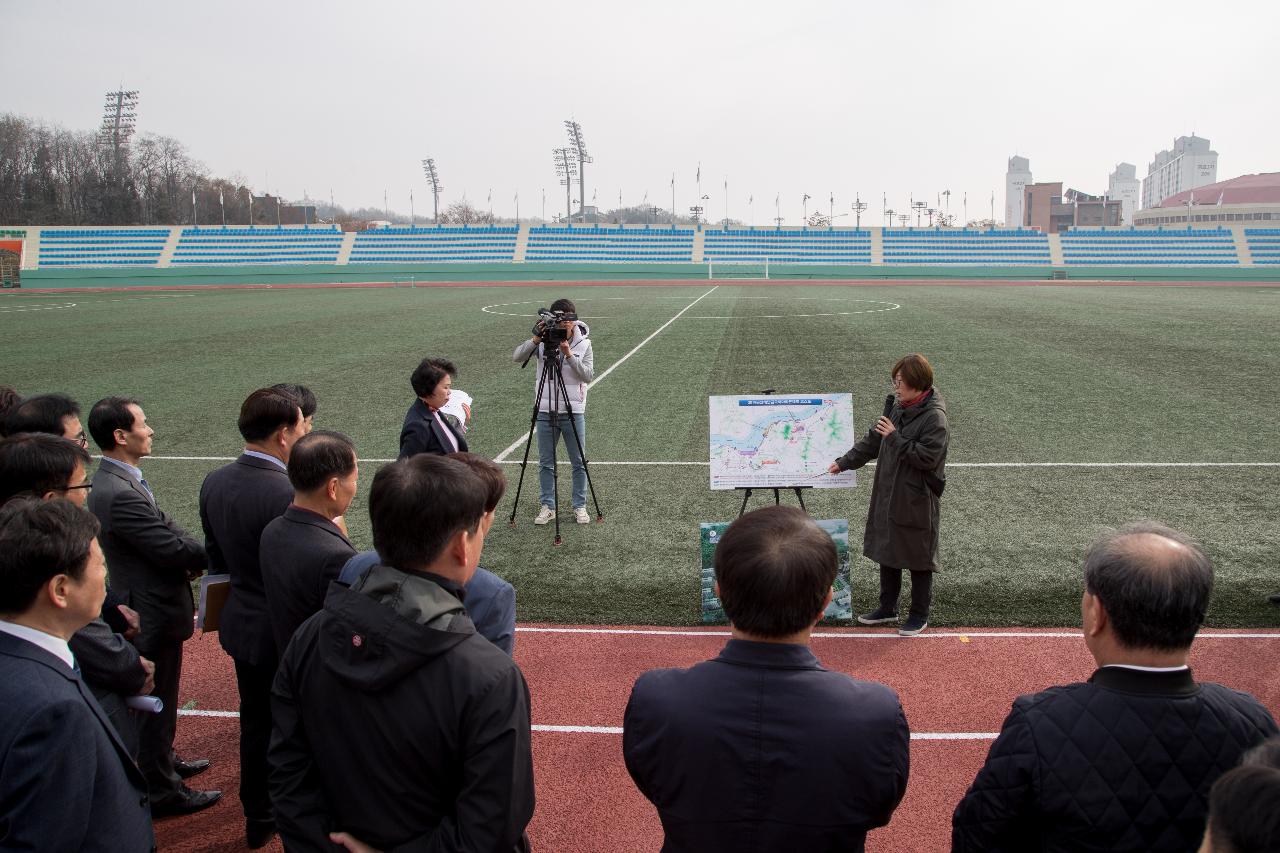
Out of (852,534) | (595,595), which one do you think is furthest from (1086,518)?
(595,595)

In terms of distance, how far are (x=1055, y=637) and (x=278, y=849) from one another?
475 cm

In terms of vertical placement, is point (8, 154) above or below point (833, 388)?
above

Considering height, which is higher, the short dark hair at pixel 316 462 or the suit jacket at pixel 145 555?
the short dark hair at pixel 316 462

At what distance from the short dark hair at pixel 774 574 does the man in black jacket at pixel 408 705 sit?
Answer: 1.97ft

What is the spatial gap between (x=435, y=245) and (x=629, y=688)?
6781cm

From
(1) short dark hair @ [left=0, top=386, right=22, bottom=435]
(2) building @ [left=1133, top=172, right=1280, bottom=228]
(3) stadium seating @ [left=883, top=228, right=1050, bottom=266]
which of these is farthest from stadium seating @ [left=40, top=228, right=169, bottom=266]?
(2) building @ [left=1133, top=172, right=1280, bottom=228]

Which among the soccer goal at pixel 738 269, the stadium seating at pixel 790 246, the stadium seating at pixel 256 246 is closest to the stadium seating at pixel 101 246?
the stadium seating at pixel 256 246

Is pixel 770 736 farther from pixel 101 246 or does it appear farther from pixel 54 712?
pixel 101 246

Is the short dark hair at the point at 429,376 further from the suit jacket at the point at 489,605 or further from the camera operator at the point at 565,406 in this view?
the suit jacket at the point at 489,605

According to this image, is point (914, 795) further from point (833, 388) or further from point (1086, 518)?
point (833, 388)

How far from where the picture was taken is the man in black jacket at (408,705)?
2.36m

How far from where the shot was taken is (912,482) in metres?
6.12

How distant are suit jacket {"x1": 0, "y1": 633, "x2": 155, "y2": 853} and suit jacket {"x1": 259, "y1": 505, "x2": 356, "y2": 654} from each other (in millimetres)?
977

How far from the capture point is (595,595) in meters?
6.95
